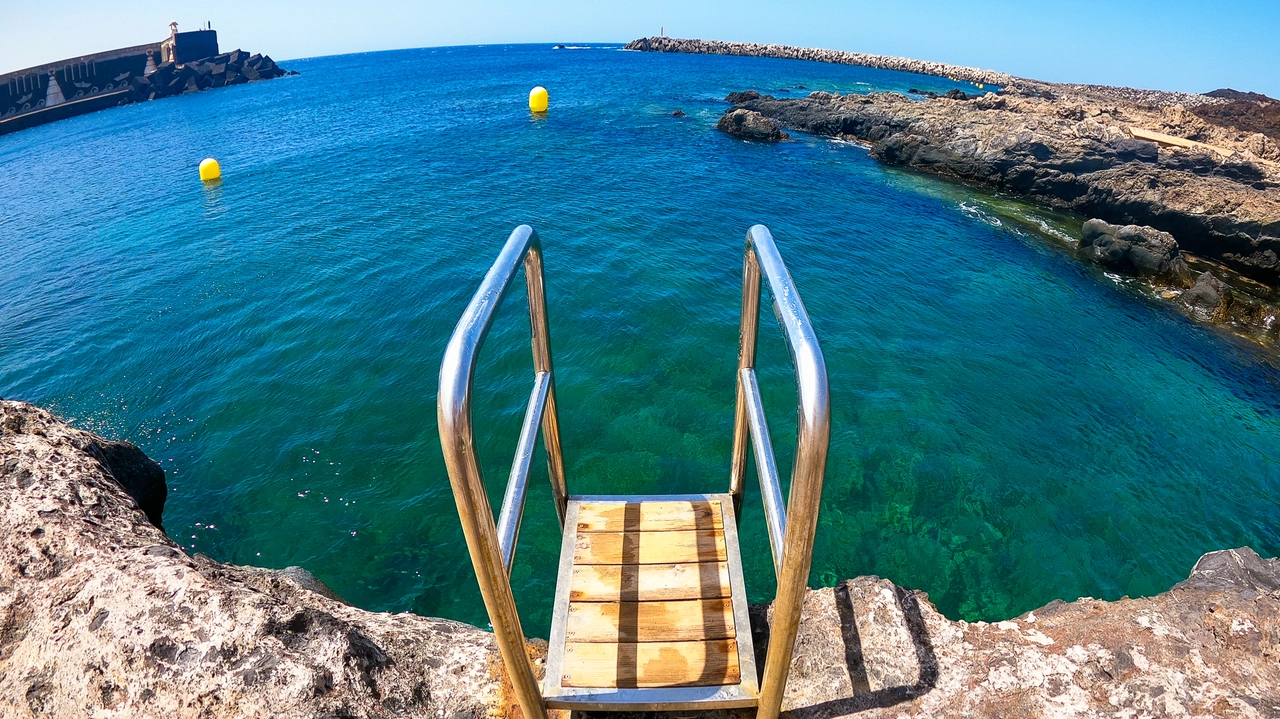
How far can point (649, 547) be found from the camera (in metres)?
2.90

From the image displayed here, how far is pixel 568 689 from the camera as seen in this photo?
2.20 metres

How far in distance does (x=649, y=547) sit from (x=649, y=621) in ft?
1.43

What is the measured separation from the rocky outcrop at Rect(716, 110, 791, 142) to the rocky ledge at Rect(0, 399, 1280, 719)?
27.9 meters

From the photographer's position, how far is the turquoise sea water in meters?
6.73

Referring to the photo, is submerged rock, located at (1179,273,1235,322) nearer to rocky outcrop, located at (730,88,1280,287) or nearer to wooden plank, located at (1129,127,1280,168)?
rocky outcrop, located at (730,88,1280,287)

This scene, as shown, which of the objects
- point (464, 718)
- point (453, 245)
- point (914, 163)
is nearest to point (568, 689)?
point (464, 718)

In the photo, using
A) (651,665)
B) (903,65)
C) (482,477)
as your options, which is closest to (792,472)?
(482,477)

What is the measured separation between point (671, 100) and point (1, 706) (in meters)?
43.7

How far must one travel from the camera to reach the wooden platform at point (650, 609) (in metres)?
2.20

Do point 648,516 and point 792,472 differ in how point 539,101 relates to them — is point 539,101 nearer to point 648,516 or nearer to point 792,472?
point 648,516

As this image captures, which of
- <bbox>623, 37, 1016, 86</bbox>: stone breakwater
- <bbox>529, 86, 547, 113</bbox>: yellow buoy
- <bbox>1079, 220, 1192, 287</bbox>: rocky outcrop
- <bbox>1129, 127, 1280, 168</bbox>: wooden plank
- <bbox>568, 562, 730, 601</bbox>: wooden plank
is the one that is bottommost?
<bbox>1079, 220, 1192, 287</bbox>: rocky outcrop

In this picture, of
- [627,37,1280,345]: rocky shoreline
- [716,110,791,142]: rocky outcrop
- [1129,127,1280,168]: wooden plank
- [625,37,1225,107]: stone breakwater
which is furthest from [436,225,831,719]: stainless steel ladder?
[625,37,1225,107]: stone breakwater

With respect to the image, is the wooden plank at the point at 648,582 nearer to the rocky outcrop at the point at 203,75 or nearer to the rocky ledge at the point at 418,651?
the rocky ledge at the point at 418,651

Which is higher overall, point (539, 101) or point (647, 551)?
point (539, 101)
